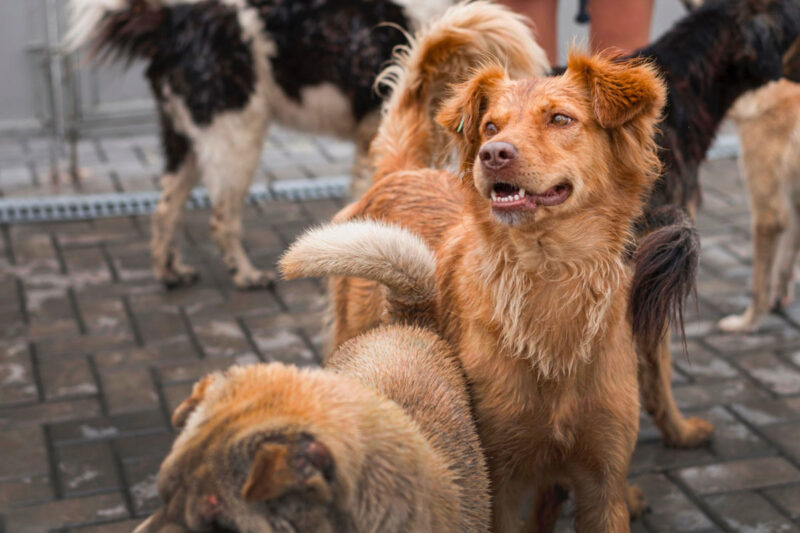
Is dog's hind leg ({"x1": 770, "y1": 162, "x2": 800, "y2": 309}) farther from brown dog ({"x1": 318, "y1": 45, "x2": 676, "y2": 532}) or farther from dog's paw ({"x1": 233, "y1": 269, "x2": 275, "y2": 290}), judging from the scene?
dog's paw ({"x1": 233, "y1": 269, "x2": 275, "y2": 290})

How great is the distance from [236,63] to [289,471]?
3.64 meters

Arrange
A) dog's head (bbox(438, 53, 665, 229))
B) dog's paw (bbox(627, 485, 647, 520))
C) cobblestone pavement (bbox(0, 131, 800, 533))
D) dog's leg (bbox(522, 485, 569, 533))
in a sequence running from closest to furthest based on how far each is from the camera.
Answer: dog's head (bbox(438, 53, 665, 229)) → dog's leg (bbox(522, 485, 569, 533)) → dog's paw (bbox(627, 485, 647, 520)) → cobblestone pavement (bbox(0, 131, 800, 533))

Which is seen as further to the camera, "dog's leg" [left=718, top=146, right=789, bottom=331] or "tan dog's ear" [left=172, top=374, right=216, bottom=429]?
"dog's leg" [left=718, top=146, right=789, bottom=331]

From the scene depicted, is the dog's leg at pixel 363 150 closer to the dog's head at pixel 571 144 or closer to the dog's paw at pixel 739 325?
the dog's paw at pixel 739 325

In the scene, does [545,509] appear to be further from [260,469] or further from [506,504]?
[260,469]

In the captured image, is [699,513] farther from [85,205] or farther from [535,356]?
[85,205]

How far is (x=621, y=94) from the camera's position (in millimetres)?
2328

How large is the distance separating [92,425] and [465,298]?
2085 millimetres

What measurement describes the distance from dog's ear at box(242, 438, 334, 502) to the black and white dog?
3464 millimetres

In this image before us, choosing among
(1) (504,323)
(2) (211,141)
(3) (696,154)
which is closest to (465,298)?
(1) (504,323)

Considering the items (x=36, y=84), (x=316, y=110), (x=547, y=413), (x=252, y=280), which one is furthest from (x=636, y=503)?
(x=36, y=84)

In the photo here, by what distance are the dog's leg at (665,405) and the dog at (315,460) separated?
48.9 inches

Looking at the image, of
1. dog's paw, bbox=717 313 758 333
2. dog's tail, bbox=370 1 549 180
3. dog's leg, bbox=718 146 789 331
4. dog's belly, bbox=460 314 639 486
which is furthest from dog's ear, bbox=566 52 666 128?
dog's paw, bbox=717 313 758 333

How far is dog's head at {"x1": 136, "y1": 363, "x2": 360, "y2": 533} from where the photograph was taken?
6.07 feet
